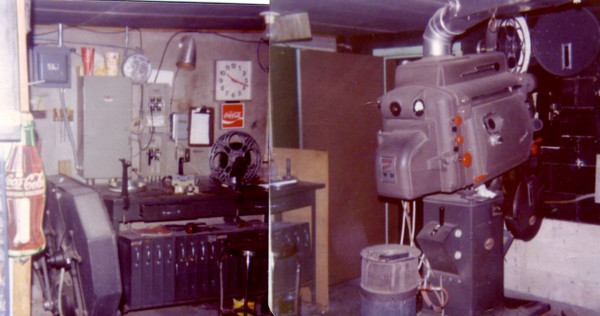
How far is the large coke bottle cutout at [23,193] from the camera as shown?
1551 mm

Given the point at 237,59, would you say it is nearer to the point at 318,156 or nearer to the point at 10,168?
the point at 318,156

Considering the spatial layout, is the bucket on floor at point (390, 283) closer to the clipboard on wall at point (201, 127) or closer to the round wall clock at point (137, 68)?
the clipboard on wall at point (201, 127)

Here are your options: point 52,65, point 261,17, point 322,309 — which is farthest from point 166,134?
point 322,309

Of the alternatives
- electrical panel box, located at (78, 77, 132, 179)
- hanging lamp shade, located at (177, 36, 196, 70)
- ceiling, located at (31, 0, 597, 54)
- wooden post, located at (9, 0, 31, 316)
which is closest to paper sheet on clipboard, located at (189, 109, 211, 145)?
hanging lamp shade, located at (177, 36, 196, 70)

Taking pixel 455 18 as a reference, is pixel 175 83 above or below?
below

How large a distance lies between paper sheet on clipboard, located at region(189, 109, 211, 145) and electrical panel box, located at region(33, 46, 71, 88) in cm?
113

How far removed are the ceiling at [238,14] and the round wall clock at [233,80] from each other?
0.58 m

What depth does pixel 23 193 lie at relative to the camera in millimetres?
1561

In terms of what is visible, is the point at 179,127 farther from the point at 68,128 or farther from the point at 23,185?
the point at 23,185

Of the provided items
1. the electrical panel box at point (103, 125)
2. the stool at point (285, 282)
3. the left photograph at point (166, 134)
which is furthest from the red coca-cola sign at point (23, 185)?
the electrical panel box at point (103, 125)

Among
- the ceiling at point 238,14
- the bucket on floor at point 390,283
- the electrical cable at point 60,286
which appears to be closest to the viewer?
A: the electrical cable at point 60,286

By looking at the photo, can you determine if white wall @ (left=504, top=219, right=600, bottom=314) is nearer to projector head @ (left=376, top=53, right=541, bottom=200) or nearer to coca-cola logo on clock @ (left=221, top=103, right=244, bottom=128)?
projector head @ (left=376, top=53, right=541, bottom=200)

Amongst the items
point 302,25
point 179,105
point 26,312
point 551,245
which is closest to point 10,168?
point 26,312

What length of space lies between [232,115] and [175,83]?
24.7 inches
